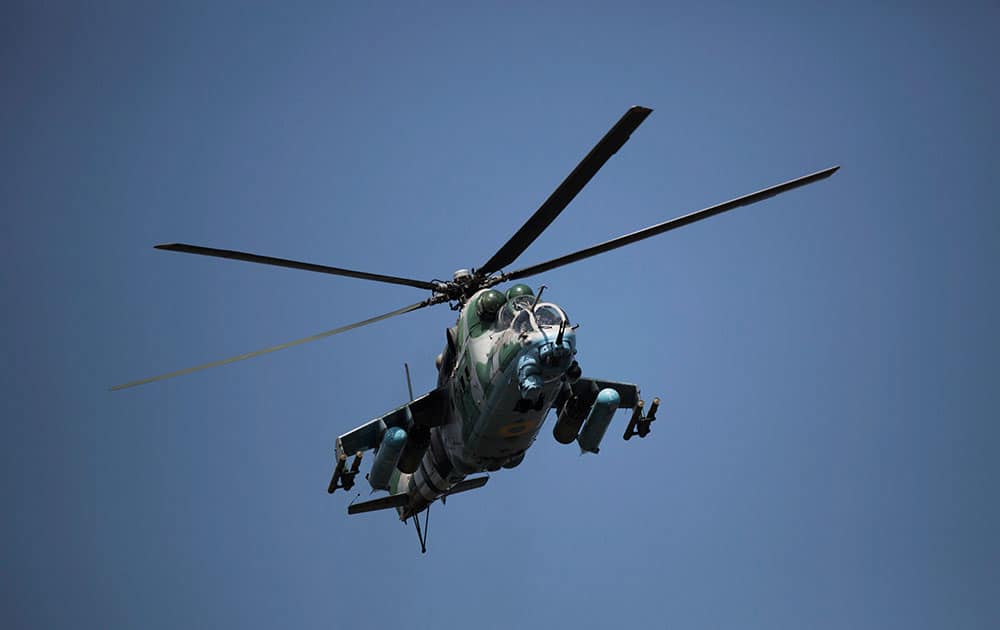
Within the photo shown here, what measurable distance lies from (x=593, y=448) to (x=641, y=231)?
5.87m

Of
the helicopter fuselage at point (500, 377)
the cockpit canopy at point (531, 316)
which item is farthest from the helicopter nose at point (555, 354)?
the cockpit canopy at point (531, 316)

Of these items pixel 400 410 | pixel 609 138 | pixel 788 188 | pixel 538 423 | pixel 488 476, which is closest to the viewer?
pixel 609 138

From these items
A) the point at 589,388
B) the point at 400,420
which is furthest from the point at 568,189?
the point at 400,420

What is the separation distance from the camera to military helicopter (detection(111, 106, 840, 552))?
1905cm

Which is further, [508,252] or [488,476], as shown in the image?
[488,476]

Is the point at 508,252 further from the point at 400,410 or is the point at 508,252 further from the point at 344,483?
the point at 344,483

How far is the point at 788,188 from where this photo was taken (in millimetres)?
19453

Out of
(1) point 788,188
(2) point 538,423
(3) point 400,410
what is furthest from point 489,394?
(1) point 788,188

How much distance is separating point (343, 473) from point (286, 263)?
5118mm

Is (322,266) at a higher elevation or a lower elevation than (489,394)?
higher

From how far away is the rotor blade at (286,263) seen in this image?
18781mm

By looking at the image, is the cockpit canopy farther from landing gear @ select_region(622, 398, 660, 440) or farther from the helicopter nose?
landing gear @ select_region(622, 398, 660, 440)

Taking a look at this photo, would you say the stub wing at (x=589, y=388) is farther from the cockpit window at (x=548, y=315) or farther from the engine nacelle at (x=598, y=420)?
the cockpit window at (x=548, y=315)

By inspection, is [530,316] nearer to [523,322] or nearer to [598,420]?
[523,322]
